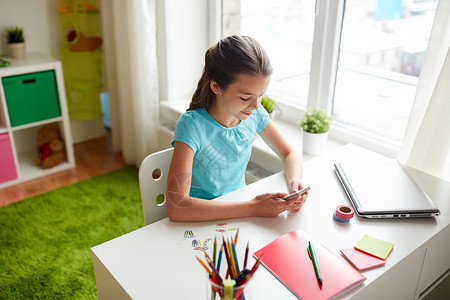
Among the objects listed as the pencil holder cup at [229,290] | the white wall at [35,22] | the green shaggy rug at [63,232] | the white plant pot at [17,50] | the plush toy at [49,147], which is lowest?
the green shaggy rug at [63,232]

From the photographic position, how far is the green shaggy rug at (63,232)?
1.94 meters

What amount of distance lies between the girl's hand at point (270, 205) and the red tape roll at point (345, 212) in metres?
0.15

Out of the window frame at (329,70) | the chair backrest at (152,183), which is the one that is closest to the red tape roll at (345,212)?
the chair backrest at (152,183)

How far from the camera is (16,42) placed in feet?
8.81

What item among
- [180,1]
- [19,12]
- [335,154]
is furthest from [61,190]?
[335,154]

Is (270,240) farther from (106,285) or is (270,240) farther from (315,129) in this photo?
(315,129)

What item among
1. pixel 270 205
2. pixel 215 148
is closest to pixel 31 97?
pixel 215 148

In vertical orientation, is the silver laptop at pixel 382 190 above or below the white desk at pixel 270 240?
above

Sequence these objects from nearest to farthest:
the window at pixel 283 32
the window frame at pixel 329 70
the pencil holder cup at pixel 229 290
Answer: the pencil holder cup at pixel 229 290, the window frame at pixel 329 70, the window at pixel 283 32

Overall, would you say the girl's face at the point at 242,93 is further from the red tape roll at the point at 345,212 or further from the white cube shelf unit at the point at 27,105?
the white cube shelf unit at the point at 27,105

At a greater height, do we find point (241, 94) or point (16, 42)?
point (241, 94)

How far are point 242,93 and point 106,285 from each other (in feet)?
2.17

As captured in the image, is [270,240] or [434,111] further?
[434,111]

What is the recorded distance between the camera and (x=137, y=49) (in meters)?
2.61
